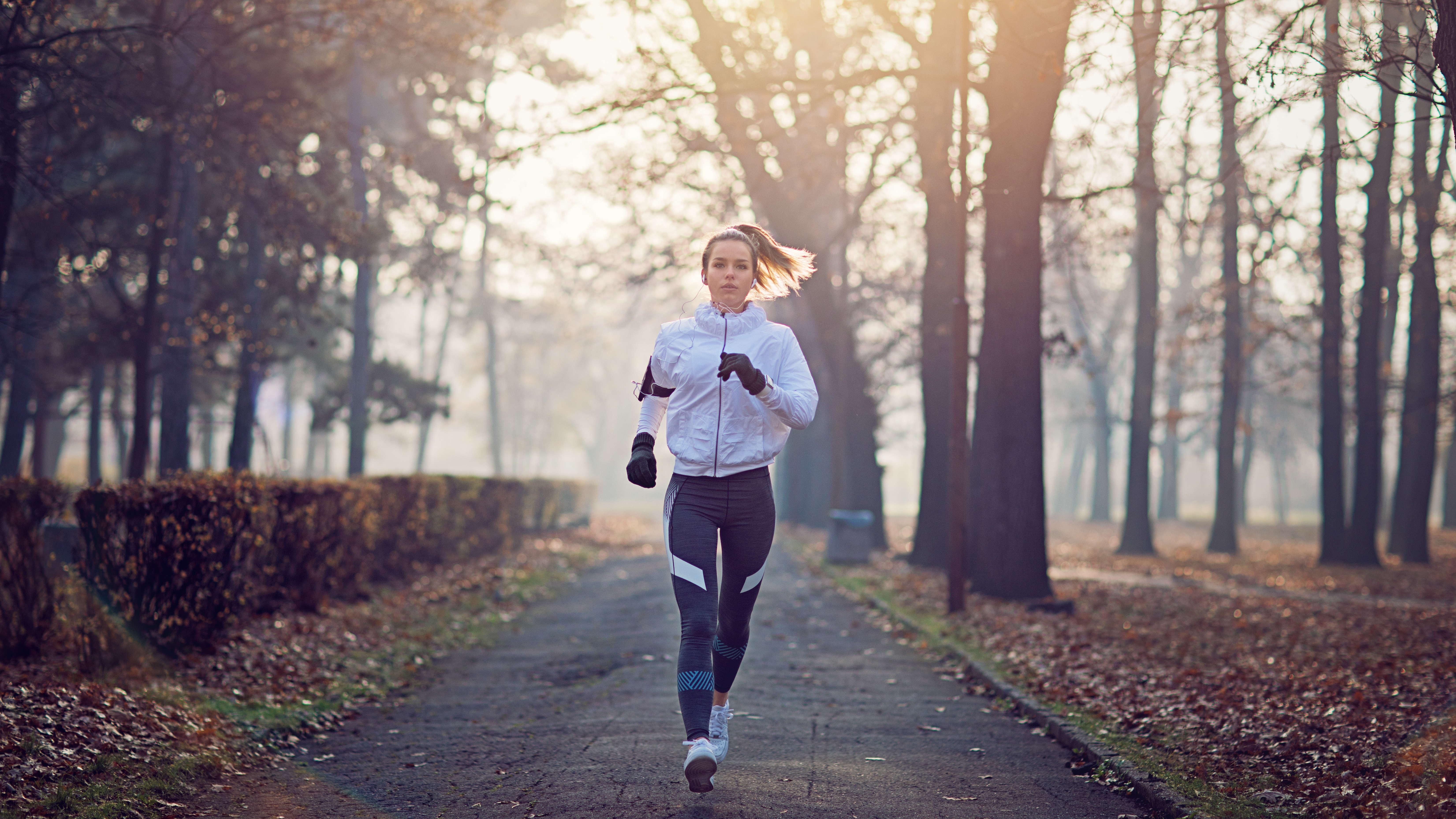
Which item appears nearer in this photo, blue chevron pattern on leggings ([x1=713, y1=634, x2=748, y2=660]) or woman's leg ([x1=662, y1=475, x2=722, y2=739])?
woman's leg ([x1=662, y1=475, x2=722, y2=739])

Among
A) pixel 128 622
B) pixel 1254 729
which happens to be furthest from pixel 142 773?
pixel 1254 729

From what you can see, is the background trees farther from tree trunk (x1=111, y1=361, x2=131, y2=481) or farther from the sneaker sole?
the sneaker sole

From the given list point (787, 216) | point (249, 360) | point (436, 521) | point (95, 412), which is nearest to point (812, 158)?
point (787, 216)

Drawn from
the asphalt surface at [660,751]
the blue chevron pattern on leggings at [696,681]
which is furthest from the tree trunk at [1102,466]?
the blue chevron pattern on leggings at [696,681]

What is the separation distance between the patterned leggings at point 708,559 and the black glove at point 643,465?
13 centimetres

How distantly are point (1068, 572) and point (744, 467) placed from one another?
1567cm

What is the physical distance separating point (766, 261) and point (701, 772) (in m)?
2.11

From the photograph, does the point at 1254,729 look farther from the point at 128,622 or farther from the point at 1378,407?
the point at 1378,407

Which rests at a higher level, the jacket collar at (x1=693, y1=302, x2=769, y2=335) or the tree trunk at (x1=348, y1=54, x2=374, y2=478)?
the tree trunk at (x1=348, y1=54, x2=374, y2=478)

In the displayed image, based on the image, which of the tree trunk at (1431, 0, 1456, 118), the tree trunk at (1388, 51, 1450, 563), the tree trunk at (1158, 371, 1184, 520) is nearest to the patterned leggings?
the tree trunk at (1431, 0, 1456, 118)

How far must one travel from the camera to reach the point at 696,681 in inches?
179

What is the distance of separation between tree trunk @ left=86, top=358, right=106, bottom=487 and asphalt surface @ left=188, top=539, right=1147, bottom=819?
16.4m

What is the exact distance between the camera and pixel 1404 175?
22.0 metres

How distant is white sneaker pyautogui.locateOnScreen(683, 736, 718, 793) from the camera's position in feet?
14.5
